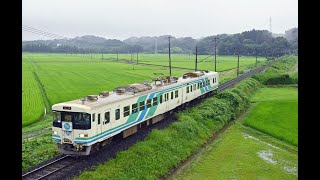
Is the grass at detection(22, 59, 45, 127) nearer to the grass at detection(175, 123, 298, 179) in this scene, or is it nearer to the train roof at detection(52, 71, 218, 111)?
the train roof at detection(52, 71, 218, 111)

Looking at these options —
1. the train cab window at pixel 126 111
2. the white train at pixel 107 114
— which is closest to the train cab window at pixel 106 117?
the white train at pixel 107 114

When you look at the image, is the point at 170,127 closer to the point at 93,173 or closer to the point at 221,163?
the point at 221,163

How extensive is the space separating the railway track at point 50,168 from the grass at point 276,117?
1348 centimetres

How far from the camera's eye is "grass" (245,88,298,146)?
950 inches

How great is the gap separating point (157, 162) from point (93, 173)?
3201 mm

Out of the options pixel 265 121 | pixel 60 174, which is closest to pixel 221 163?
pixel 60 174

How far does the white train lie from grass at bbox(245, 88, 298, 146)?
7019 millimetres

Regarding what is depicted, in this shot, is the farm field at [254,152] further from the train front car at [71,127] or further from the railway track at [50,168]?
the railway track at [50,168]

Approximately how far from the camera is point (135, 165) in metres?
15.6

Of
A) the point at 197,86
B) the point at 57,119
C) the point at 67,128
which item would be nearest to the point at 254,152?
the point at 67,128

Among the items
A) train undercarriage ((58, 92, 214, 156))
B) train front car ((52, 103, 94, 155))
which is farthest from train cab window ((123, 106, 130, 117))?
train front car ((52, 103, 94, 155))

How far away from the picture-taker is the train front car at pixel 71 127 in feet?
53.3

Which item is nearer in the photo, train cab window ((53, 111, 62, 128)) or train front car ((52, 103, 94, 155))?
train front car ((52, 103, 94, 155))

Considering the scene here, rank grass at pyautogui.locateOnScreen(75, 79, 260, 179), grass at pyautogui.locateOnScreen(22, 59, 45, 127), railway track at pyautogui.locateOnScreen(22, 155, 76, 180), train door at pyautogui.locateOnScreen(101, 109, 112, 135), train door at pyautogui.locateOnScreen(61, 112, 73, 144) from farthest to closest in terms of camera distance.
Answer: grass at pyautogui.locateOnScreen(22, 59, 45, 127) → train door at pyautogui.locateOnScreen(101, 109, 112, 135) → train door at pyautogui.locateOnScreen(61, 112, 73, 144) → grass at pyautogui.locateOnScreen(75, 79, 260, 179) → railway track at pyautogui.locateOnScreen(22, 155, 76, 180)
